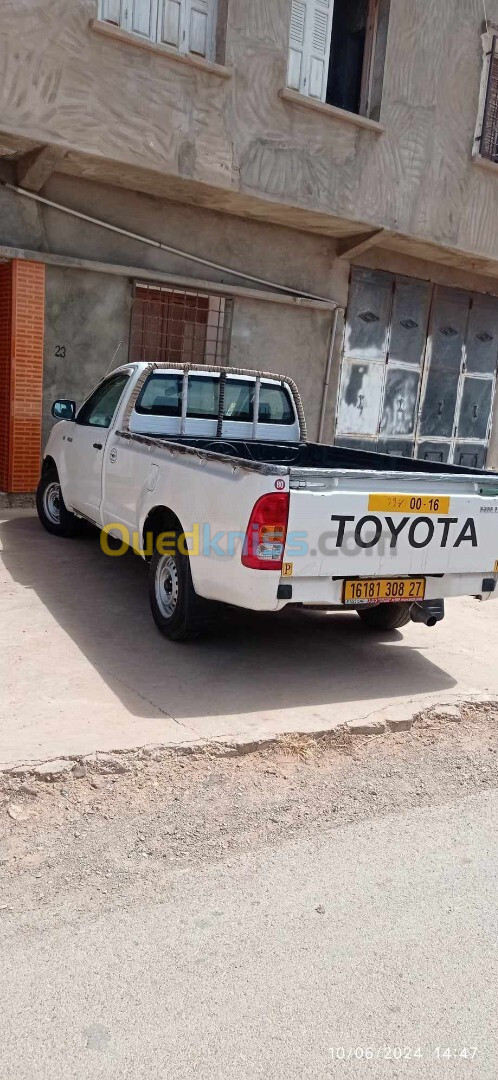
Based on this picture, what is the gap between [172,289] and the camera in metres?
11.5

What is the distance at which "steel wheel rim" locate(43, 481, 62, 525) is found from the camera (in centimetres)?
872

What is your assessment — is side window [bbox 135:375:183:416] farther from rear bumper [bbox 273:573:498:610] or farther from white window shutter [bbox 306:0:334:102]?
white window shutter [bbox 306:0:334:102]

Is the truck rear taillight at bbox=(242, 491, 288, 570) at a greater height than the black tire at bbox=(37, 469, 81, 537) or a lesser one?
greater

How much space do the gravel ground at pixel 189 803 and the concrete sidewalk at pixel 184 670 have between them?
0.21m

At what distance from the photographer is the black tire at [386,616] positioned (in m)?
6.34

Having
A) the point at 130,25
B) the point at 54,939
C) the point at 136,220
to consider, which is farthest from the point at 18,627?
the point at 130,25

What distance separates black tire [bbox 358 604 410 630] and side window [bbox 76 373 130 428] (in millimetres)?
2622

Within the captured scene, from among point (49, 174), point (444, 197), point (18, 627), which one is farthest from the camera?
point (444, 197)

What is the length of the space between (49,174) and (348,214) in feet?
13.8

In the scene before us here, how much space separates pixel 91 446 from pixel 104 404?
40 cm

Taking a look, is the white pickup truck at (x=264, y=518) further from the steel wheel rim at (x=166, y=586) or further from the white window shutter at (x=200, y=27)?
the white window shutter at (x=200, y=27)

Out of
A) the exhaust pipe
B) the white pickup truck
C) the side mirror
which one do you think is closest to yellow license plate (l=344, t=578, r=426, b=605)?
the white pickup truck

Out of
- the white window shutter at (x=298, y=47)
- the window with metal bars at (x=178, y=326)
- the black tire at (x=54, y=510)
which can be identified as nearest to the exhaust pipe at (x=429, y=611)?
the black tire at (x=54, y=510)

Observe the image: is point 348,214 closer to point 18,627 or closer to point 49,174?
point 49,174
